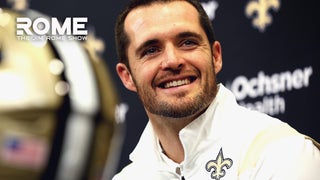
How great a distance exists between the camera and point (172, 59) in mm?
888

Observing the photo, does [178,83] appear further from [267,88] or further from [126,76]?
[267,88]

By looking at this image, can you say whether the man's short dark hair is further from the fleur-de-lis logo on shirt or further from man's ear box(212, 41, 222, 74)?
the fleur-de-lis logo on shirt

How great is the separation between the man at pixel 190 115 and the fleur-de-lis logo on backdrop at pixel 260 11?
1.46ft

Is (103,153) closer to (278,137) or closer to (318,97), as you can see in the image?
(278,137)

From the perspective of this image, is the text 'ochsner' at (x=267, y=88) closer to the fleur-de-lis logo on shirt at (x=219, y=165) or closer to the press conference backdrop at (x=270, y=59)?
the press conference backdrop at (x=270, y=59)

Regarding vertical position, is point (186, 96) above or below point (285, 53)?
below

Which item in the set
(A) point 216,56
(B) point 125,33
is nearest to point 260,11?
(A) point 216,56

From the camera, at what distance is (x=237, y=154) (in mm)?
857

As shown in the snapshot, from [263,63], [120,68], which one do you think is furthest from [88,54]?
[263,63]

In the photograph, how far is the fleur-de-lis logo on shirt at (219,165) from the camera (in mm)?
862

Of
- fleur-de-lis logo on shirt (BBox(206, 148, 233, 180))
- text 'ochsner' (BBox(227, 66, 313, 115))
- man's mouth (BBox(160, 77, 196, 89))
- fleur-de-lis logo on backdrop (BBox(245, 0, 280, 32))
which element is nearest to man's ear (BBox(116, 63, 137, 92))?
man's mouth (BBox(160, 77, 196, 89))

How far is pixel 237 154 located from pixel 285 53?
67cm

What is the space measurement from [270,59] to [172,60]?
611 millimetres

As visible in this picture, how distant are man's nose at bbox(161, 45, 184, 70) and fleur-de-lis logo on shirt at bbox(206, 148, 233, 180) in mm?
176
